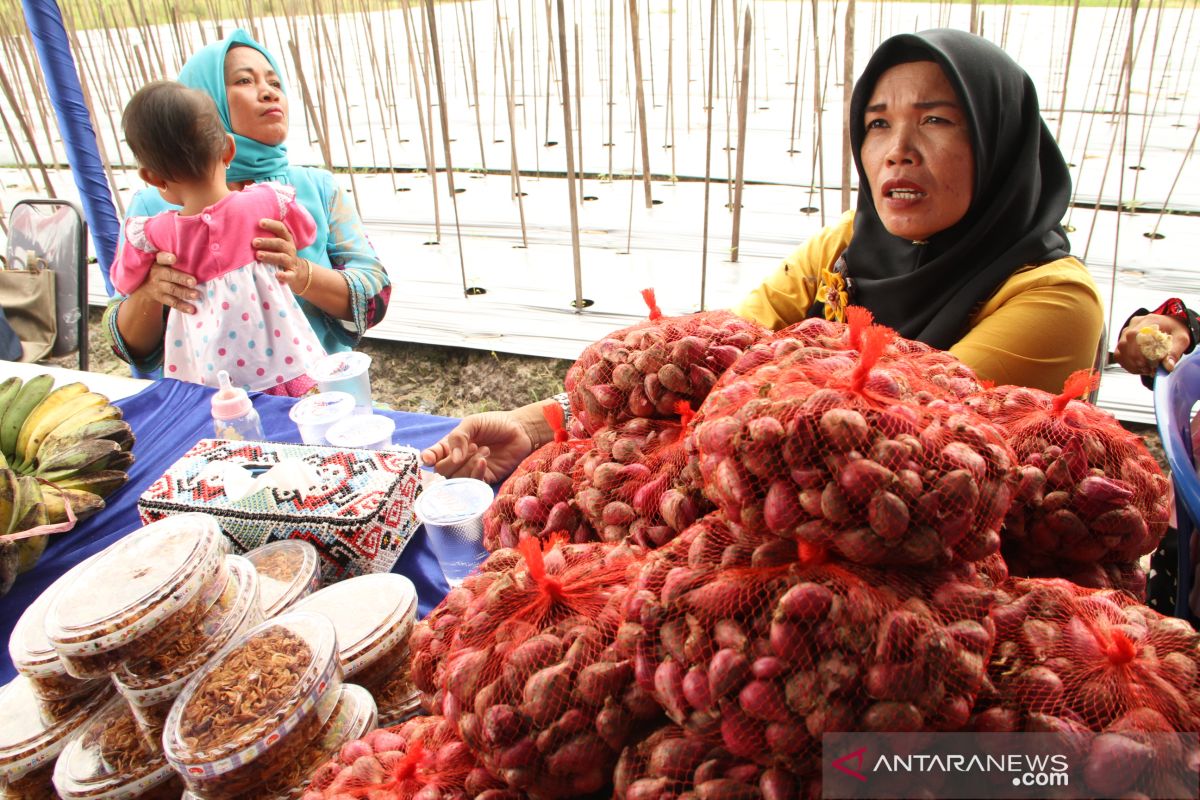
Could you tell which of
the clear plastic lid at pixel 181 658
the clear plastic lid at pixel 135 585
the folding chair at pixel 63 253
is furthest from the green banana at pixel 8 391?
the clear plastic lid at pixel 181 658

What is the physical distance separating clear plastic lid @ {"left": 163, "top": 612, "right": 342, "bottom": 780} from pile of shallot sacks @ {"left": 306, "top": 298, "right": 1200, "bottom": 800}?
0.48ft

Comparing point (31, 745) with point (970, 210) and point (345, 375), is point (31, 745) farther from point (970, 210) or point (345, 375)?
point (970, 210)

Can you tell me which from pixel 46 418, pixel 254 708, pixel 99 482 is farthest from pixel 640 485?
pixel 46 418

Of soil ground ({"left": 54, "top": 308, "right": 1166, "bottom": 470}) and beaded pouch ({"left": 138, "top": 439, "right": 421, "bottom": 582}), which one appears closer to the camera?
beaded pouch ({"left": 138, "top": 439, "right": 421, "bottom": 582})

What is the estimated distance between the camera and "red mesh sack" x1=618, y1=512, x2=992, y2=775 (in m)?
0.42

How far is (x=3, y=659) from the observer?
1.18 meters

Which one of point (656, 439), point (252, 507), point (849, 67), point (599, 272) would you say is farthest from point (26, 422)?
point (849, 67)

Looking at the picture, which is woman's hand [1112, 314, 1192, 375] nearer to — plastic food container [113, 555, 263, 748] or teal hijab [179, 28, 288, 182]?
plastic food container [113, 555, 263, 748]

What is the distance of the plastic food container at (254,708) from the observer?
0.74 meters

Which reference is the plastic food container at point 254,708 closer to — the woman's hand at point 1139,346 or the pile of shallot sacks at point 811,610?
the pile of shallot sacks at point 811,610

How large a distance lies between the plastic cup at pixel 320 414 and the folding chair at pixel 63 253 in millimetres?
1479

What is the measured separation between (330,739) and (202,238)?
4.96 feet

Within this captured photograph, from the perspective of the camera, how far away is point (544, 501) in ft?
2.38

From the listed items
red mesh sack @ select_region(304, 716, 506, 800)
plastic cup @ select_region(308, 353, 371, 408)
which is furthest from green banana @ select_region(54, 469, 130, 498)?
red mesh sack @ select_region(304, 716, 506, 800)
